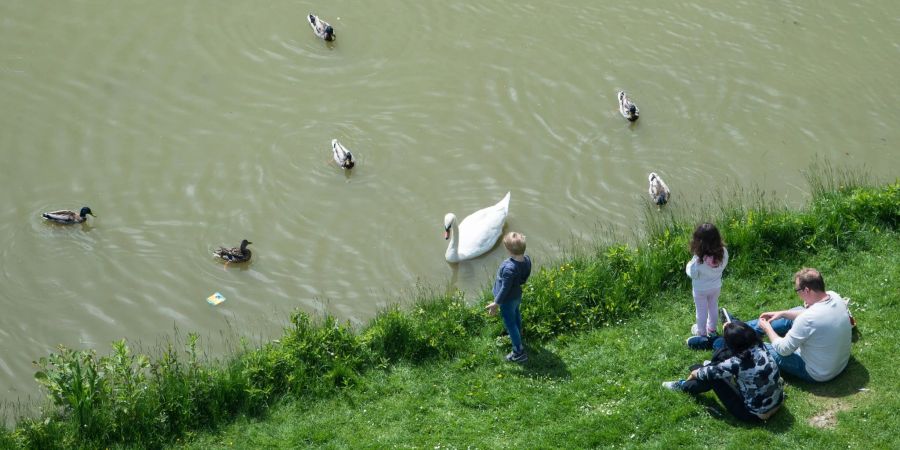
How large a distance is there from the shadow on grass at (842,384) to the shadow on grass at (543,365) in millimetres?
2554

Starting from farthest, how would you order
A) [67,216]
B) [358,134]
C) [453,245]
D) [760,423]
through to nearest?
[358,134] < [67,216] < [453,245] < [760,423]

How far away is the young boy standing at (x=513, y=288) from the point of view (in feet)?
35.6

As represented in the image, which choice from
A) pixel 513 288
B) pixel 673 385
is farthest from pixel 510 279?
pixel 673 385

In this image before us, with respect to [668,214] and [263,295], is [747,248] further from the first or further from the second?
[263,295]

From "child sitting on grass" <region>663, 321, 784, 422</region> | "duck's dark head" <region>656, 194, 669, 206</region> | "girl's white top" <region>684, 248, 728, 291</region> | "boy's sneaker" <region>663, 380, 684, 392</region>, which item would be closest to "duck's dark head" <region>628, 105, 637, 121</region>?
"duck's dark head" <region>656, 194, 669, 206</region>

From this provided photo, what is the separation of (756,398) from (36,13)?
54.7 feet

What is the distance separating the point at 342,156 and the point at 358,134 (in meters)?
1.08

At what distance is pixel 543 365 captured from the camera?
11.5m

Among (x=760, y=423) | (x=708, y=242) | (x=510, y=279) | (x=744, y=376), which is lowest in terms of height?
(x=760, y=423)

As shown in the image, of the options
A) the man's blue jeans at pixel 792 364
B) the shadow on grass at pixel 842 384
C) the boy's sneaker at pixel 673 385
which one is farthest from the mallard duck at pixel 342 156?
the shadow on grass at pixel 842 384

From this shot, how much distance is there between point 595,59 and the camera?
18.4 metres

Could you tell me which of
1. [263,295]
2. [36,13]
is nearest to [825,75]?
[263,295]

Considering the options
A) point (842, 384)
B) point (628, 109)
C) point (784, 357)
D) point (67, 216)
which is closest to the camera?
point (842, 384)

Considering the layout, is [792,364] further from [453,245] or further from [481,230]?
[453,245]
